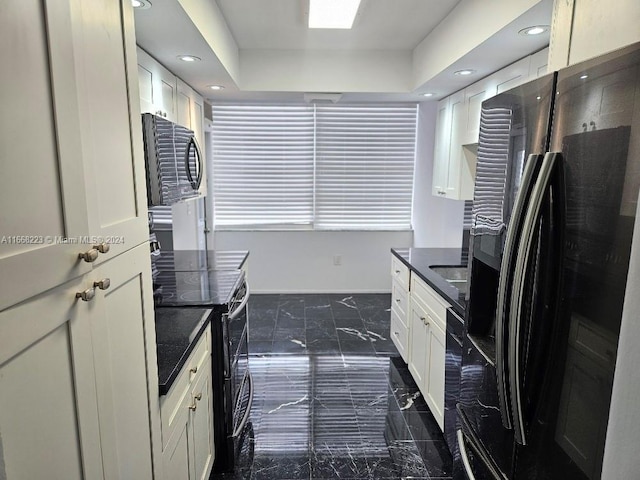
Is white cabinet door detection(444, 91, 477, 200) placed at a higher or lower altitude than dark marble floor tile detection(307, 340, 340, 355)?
higher

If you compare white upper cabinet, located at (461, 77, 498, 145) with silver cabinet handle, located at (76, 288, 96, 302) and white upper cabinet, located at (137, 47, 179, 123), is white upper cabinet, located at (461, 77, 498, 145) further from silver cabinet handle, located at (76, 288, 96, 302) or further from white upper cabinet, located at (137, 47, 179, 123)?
silver cabinet handle, located at (76, 288, 96, 302)

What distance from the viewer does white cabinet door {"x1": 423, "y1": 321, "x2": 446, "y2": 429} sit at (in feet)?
7.00

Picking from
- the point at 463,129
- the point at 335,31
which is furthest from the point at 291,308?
the point at 335,31

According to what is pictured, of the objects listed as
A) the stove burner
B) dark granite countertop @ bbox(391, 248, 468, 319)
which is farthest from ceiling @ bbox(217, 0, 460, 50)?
the stove burner

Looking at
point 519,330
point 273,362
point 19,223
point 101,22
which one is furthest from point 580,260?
point 273,362

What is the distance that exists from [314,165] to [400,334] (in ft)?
7.55

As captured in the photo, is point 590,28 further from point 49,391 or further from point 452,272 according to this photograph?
point 452,272

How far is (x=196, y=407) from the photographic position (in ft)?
5.18

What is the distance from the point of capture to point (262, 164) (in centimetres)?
454

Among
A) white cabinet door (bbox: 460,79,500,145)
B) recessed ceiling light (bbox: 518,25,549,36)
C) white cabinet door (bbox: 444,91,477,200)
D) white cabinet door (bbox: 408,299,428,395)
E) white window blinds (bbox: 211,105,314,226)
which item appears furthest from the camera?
white window blinds (bbox: 211,105,314,226)

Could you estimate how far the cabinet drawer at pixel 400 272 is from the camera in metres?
2.85

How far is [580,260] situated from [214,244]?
418cm

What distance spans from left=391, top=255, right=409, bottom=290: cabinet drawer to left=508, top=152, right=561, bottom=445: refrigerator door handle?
187 cm

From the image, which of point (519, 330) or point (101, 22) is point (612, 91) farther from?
point (101, 22)
